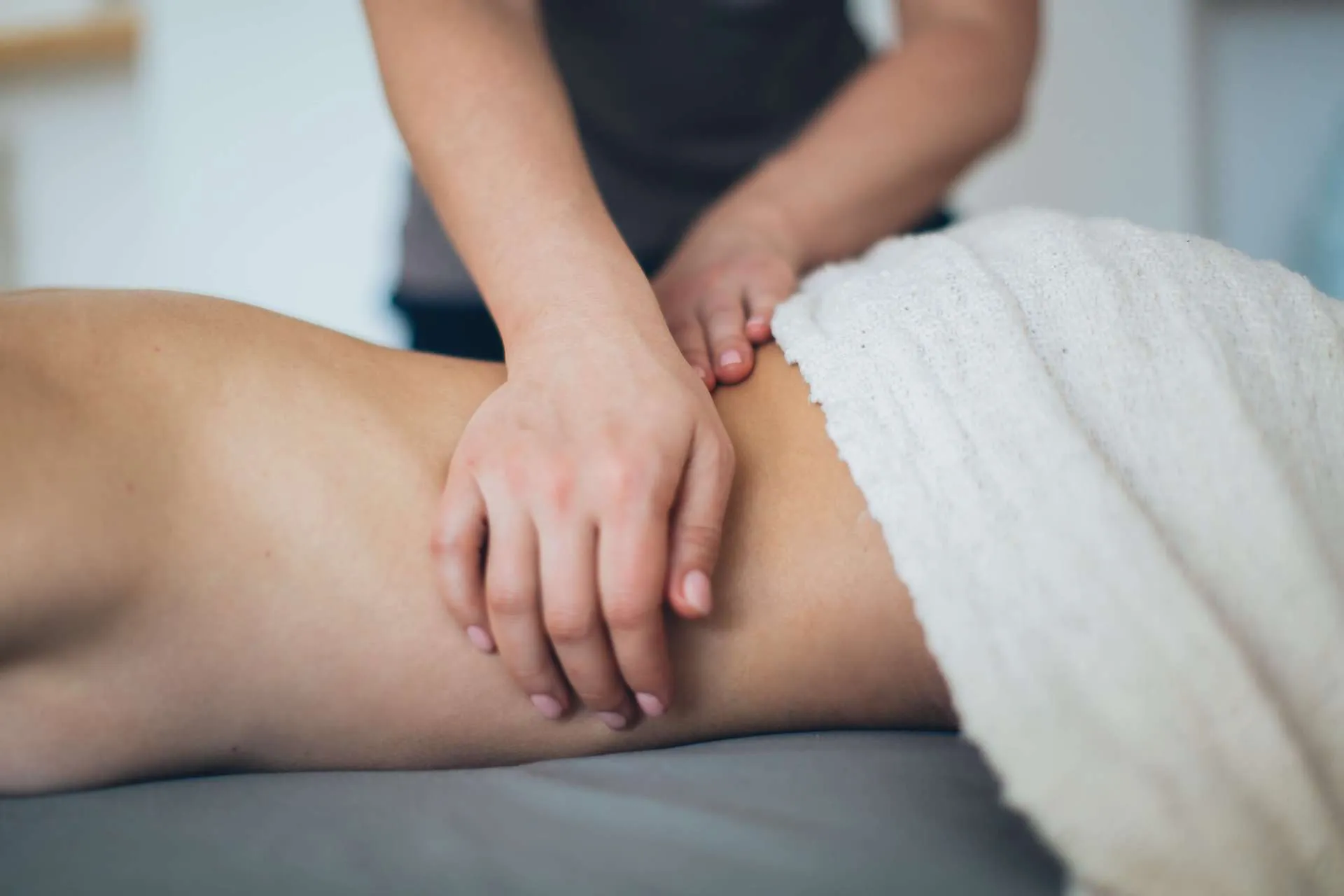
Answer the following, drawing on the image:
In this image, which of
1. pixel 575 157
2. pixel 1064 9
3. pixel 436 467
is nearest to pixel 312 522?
pixel 436 467

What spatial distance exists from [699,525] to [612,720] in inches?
4.7

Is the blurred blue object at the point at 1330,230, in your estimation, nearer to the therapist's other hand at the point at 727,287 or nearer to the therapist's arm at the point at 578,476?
the therapist's other hand at the point at 727,287

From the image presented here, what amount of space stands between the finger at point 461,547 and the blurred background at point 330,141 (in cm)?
161

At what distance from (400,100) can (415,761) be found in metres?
0.43

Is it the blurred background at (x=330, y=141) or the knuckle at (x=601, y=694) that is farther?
the blurred background at (x=330, y=141)

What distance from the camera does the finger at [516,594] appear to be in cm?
41

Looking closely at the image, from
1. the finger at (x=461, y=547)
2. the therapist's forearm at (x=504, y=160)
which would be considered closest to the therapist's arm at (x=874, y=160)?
the therapist's forearm at (x=504, y=160)

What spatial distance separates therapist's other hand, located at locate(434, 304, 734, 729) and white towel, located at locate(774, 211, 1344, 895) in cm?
9

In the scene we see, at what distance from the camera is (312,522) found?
0.45m

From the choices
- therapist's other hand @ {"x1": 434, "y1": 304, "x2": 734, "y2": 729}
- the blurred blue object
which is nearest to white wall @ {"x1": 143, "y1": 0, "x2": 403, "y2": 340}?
therapist's other hand @ {"x1": 434, "y1": 304, "x2": 734, "y2": 729}

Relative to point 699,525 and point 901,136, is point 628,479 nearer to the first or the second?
point 699,525

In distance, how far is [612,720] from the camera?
18.1 inches

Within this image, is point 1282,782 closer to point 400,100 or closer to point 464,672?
point 464,672

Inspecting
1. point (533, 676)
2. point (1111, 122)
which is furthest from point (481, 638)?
point (1111, 122)
